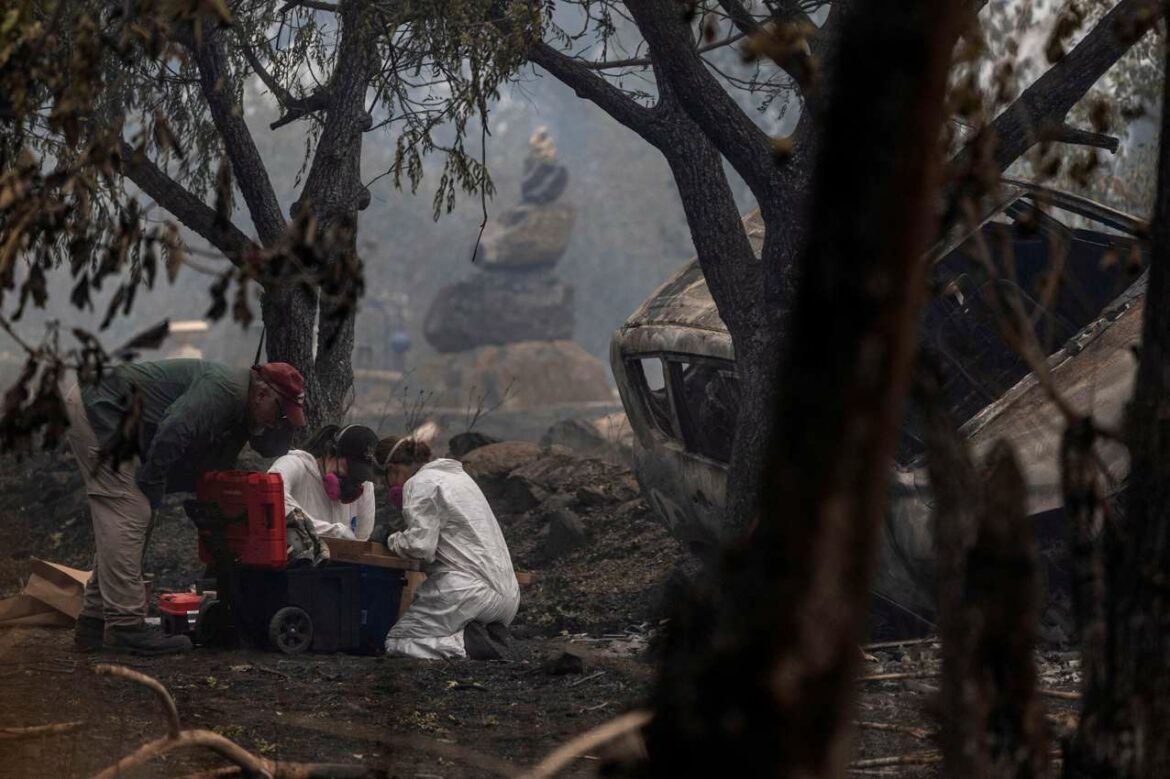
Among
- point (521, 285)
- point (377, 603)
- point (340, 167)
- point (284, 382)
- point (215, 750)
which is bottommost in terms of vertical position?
point (377, 603)

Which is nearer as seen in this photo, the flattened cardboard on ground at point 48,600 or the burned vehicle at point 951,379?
the burned vehicle at point 951,379

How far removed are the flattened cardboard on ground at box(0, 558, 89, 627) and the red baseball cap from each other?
184cm

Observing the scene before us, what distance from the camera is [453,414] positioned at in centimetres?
3794

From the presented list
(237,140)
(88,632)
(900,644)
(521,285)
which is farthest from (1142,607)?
(521,285)

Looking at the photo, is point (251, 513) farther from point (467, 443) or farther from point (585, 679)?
point (467, 443)

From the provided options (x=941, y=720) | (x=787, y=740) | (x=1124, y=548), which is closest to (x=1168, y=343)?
(x=1124, y=548)

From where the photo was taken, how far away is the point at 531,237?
144 feet

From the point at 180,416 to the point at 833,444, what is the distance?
6465 millimetres

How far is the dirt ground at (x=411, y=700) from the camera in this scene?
18.4ft

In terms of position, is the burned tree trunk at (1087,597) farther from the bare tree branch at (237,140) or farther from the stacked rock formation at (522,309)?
the stacked rock formation at (522,309)

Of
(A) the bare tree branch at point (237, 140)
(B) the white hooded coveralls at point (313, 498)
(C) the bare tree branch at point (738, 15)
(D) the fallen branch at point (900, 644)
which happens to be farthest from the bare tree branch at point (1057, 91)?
(A) the bare tree branch at point (237, 140)

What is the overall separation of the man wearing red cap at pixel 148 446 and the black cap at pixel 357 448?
16.9 inches

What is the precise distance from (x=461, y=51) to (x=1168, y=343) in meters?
7.10

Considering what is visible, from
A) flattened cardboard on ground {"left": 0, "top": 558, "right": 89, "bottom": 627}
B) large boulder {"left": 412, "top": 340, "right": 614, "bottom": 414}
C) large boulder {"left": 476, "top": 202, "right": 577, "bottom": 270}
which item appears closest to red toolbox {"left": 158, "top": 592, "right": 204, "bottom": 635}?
flattened cardboard on ground {"left": 0, "top": 558, "right": 89, "bottom": 627}
